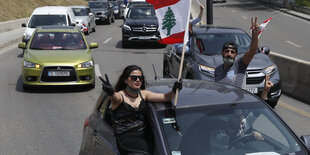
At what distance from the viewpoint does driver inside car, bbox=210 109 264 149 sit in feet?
15.0

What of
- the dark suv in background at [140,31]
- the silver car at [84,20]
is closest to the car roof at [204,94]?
the dark suv in background at [140,31]

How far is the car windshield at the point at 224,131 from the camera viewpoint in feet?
14.5

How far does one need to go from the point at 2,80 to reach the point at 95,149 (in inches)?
413

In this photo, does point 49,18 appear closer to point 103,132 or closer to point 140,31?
point 140,31

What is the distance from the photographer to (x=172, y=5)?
6035 mm

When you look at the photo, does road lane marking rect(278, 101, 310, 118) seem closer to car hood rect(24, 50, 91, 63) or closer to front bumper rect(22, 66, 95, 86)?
front bumper rect(22, 66, 95, 86)

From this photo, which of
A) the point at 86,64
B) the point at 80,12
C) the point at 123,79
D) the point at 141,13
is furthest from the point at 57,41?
the point at 80,12

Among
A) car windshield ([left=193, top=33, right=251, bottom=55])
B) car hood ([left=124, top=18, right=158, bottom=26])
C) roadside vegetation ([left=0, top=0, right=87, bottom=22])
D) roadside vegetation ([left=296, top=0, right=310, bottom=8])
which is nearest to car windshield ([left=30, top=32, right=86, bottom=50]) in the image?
car windshield ([left=193, top=33, right=251, bottom=55])

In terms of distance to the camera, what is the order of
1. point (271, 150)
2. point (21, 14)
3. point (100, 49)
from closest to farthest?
point (271, 150) → point (100, 49) → point (21, 14)

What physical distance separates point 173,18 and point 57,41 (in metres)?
9.12

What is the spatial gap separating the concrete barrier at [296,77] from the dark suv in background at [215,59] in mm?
1177

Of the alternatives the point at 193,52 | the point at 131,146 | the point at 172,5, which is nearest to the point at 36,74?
the point at 193,52

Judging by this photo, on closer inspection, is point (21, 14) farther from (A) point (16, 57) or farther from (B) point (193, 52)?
(B) point (193, 52)

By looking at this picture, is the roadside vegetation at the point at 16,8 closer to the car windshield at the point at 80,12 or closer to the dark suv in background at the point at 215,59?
the car windshield at the point at 80,12
